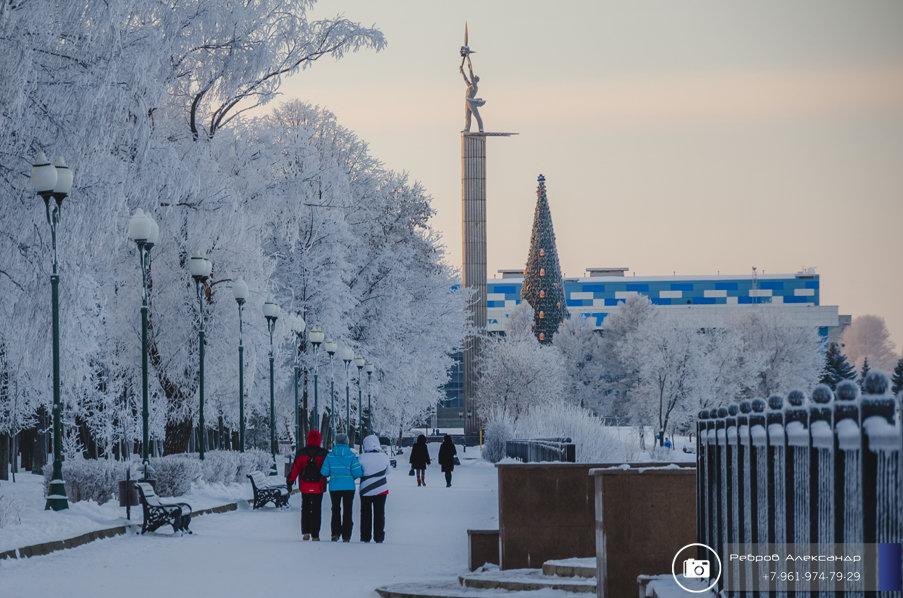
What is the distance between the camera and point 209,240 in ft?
98.7

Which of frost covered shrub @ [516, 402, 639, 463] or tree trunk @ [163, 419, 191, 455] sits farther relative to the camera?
tree trunk @ [163, 419, 191, 455]

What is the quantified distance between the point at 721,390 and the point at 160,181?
71.5 meters

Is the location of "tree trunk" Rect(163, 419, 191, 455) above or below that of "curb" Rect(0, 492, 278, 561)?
above

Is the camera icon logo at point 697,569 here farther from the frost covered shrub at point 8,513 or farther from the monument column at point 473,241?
the monument column at point 473,241

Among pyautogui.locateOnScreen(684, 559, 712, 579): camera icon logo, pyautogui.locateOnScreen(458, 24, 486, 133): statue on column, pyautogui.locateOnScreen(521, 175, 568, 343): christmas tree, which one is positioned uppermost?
pyautogui.locateOnScreen(458, 24, 486, 133): statue on column

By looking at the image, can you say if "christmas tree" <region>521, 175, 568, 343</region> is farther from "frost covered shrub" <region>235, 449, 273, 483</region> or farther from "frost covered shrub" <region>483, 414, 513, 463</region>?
"frost covered shrub" <region>235, 449, 273, 483</region>

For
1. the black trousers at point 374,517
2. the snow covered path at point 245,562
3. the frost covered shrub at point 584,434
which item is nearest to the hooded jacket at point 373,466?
the black trousers at point 374,517

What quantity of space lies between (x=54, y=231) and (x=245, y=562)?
5.33 meters

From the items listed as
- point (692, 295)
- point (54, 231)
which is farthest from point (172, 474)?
point (692, 295)

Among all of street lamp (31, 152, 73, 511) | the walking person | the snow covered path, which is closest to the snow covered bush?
the snow covered path

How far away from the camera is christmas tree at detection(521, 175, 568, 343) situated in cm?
10444

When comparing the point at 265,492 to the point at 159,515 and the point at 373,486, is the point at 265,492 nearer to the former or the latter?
the point at 159,515

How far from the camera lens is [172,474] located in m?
23.2

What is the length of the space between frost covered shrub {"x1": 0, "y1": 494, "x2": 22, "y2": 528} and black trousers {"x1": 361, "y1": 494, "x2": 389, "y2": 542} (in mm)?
4694
